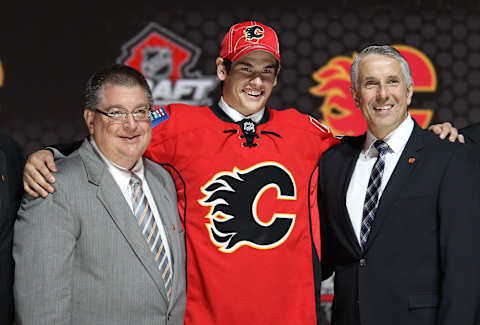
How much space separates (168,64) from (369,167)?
2.30 m

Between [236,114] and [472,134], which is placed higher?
[236,114]

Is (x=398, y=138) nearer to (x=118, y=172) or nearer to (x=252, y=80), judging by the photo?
(x=252, y=80)

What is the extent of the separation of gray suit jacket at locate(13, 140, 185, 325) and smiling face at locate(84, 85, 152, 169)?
62 mm

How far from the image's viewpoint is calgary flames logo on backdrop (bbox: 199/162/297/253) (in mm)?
1924

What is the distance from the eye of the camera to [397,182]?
5.85 ft

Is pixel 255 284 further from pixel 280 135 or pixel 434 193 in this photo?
pixel 434 193

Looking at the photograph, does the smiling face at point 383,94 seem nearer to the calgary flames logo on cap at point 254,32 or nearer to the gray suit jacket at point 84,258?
the calgary flames logo on cap at point 254,32

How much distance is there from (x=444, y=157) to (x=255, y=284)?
843mm

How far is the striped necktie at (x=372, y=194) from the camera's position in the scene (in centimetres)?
183

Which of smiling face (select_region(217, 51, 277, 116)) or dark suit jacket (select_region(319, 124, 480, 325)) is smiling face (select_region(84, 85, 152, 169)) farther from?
dark suit jacket (select_region(319, 124, 480, 325))

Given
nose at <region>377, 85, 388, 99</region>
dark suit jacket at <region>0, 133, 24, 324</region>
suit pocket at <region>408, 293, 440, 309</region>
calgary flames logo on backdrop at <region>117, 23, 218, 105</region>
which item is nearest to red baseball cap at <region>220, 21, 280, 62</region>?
nose at <region>377, 85, 388, 99</region>

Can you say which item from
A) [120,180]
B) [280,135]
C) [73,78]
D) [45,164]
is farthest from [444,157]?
[73,78]

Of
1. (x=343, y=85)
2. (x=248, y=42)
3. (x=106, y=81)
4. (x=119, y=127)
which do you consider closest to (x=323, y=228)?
(x=248, y=42)

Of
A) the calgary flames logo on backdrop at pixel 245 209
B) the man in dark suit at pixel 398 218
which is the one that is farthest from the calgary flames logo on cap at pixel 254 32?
the calgary flames logo on backdrop at pixel 245 209
